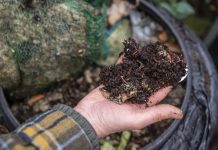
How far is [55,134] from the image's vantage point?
104cm

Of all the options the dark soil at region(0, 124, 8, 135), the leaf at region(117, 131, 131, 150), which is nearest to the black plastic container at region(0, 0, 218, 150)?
the dark soil at region(0, 124, 8, 135)

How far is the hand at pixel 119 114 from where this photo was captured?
3.79 feet

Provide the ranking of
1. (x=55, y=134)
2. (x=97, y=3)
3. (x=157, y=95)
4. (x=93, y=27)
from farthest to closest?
(x=97, y=3), (x=93, y=27), (x=157, y=95), (x=55, y=134)

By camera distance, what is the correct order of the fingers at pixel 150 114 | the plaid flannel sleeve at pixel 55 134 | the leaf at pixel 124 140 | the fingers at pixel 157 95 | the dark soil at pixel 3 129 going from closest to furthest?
1. the plaid flannel sleeve at pixel 55 134
2. the fingers at pixel 150 114
3. the fingers at pixel 157 95
4. the dark soil at pixel 3 129
5. the leaf at pixel 124 140

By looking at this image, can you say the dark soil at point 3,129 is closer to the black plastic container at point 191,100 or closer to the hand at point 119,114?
the black plastic container at point 191,100

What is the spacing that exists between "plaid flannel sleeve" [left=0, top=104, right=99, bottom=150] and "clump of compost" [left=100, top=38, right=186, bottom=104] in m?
0.16

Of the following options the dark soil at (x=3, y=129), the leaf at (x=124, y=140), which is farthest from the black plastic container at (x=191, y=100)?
the leaf at (x=124, y=140)

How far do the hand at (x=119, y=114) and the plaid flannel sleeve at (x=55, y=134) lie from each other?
0.08m

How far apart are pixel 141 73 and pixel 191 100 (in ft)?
1.02

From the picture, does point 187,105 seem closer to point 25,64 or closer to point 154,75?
point 154,75

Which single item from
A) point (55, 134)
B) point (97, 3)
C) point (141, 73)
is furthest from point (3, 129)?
point (97, 3)

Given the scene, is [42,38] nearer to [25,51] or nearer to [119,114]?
[25,51]

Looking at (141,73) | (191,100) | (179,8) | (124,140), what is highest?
(179,8)

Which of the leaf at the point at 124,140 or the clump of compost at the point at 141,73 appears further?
the leaf at the point at 124,140
